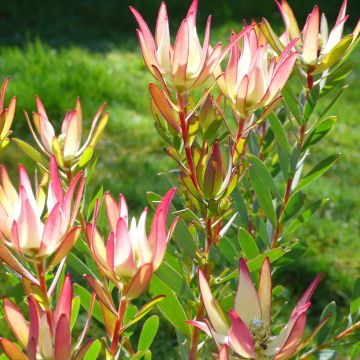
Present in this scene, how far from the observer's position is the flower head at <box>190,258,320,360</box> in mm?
695

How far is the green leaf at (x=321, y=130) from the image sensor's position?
1075 mm

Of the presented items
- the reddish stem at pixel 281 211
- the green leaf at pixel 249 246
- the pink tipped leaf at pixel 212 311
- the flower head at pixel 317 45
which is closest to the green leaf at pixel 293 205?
the reddish stem at pixel 281 211

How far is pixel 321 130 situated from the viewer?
43.0 inches

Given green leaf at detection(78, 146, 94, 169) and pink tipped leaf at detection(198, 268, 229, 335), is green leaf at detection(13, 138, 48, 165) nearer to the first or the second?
green leaf at detection(78, 146, 94, 169)

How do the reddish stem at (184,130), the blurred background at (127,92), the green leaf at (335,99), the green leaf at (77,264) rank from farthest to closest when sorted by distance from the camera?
the blurred background at (127,92) < the green leaf at (335,99) < the green leaf at (77,264) < the reddish stem at (184,130)

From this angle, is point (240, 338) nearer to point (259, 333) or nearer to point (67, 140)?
point (259, 333)

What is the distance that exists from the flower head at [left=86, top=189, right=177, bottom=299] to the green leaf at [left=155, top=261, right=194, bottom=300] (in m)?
0.16

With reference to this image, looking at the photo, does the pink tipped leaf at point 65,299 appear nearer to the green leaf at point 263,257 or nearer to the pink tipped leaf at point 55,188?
the pink tipped leaf at point 55,188

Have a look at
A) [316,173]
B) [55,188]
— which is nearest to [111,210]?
[55,188]

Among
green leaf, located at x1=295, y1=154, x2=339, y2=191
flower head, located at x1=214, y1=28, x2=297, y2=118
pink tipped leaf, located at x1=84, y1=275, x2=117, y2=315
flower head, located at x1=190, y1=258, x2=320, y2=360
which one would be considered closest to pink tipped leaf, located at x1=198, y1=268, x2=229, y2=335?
flower head, located at x1=190, y1=258, x2=320, y2=360

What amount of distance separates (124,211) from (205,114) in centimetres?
28

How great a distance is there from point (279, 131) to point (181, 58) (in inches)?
13.2

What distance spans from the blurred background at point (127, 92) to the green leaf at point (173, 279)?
1719mm

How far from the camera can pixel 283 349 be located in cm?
71
